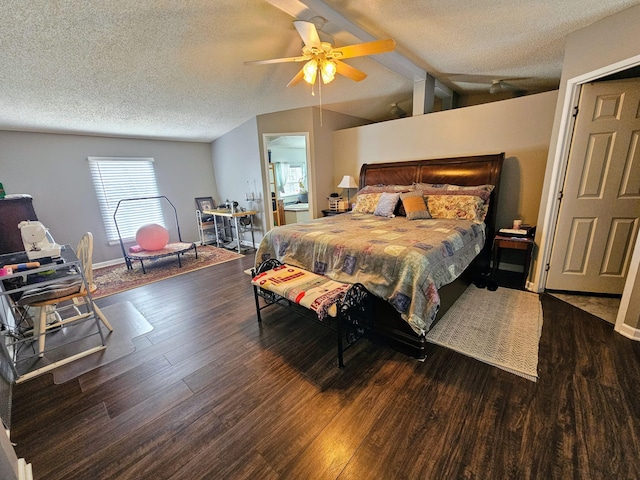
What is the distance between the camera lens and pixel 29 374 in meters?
1.99

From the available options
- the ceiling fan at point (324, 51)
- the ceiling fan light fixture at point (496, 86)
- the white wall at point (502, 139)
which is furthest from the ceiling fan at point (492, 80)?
the ceiling fan at point (324, 51)

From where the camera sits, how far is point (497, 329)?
227 cm

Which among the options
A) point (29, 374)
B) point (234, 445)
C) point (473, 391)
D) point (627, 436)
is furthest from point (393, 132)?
point (29, 374)

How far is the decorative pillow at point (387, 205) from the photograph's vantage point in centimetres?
357

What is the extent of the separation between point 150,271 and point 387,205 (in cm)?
388

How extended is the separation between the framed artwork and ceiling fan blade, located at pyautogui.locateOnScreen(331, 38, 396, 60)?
179 inches

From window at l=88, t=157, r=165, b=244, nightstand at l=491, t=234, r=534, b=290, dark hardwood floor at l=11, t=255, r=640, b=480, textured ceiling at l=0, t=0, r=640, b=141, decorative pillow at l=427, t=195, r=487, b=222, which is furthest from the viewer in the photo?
window at l=88, t=157, r=165, b=244

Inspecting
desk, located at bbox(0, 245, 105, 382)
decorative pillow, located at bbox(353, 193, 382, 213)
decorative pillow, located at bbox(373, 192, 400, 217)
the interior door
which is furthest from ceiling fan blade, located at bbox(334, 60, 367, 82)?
desk, located at bbox(0, 245, 105, 382)

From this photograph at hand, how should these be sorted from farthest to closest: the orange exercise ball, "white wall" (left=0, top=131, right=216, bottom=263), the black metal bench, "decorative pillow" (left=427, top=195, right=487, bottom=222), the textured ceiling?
1. the orange exercise ball
2. "white wall" (left=0, top=131, right=216, bottom=263)
3. "decorative pillow" (left=427, top=195, right=487, bottom=222)
4. the textured ceiling
5. the black metal bench

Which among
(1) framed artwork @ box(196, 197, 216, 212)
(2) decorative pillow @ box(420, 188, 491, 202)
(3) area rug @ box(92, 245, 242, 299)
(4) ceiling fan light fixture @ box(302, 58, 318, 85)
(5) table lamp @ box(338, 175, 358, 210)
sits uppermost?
(4) ceiling fan light fixture @ box(302, 58, 318, 85)

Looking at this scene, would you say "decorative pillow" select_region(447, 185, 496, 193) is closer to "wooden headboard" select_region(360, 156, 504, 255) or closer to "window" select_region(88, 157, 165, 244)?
"wooden headboard" select_region(360, 156, 504, 255)

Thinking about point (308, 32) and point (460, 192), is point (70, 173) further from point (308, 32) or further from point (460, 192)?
point (460, 192)

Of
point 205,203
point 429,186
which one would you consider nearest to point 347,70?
point 429,186

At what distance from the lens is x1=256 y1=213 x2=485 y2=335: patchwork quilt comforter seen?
1892mm
